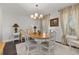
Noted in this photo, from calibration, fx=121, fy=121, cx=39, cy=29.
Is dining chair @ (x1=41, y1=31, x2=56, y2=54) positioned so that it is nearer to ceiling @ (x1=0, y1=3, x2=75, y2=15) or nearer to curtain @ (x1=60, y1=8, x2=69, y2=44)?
curtain @ (x1=60, y1=8, x2=69, y2=44)

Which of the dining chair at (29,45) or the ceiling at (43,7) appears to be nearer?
the ceiling at (43,7)

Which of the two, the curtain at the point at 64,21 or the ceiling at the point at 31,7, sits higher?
the ceiling at the point at 31,7

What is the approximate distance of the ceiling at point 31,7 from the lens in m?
2.54

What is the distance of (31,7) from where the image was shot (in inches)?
101

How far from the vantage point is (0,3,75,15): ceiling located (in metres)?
2.54

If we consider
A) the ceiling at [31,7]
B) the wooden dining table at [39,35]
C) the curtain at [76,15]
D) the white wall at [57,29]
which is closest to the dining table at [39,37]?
the wooden dining table at [39,35]

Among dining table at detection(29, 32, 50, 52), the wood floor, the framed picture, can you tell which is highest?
the framed picture

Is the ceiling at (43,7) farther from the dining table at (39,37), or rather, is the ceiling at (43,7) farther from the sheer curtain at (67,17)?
the dining table at (39,37)

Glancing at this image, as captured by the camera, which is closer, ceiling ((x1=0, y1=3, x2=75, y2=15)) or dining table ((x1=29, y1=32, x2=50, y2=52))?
ceiling ((x1=0, y1=3, x2=75, y2=15))

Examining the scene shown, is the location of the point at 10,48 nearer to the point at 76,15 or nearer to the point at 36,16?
the point at 36,16

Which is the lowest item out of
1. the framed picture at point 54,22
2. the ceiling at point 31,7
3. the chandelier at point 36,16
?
the framed picture at point 54,22

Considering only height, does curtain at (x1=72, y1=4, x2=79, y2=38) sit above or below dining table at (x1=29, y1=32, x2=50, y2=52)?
above

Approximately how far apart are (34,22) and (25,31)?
282 mm

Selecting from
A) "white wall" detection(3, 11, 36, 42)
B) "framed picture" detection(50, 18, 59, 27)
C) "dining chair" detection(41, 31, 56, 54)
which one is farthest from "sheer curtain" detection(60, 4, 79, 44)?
"white wall" detection(3, 11, 36, 42)
